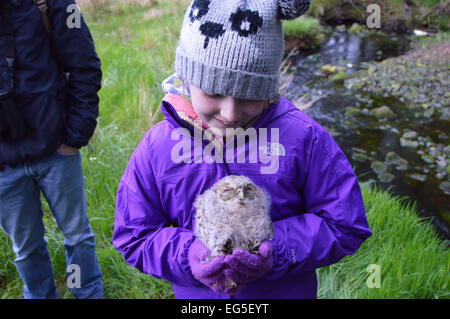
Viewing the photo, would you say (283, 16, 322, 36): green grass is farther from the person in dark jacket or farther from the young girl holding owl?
the young girl holding owl

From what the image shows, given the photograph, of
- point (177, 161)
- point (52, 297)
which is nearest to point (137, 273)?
point (52, 297)

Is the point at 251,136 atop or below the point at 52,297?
atop

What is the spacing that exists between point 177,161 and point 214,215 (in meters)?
0.31

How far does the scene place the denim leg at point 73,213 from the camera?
242cm

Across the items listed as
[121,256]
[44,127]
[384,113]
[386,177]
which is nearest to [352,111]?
[384,113]

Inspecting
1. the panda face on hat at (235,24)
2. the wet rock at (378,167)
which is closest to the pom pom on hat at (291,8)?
the panda face on hat at (235,24)

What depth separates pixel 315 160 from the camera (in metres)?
1.52

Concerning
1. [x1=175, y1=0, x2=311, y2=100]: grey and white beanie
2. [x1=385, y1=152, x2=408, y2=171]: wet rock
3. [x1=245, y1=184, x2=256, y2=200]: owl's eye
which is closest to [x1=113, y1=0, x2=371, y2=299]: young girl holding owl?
[x1=175, y1=0, x2=311, y2=100]: grey and white beanie

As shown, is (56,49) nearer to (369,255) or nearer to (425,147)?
(369,255)

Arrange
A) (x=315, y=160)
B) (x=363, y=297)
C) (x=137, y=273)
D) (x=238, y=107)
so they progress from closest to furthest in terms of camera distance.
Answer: (x=238, y=107) < (x=315, y=160) < (x=363, y=297) < (x=137, y=273)

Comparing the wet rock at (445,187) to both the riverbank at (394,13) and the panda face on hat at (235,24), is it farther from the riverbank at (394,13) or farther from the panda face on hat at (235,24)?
the riverbank at (394,13)

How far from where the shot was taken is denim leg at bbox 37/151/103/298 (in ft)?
7.95

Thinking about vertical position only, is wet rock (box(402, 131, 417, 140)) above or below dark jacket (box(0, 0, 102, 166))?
below

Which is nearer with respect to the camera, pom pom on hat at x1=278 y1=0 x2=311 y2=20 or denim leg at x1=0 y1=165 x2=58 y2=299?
pom pom on hat at x1=278 y1=0 x2=311 y2=20
